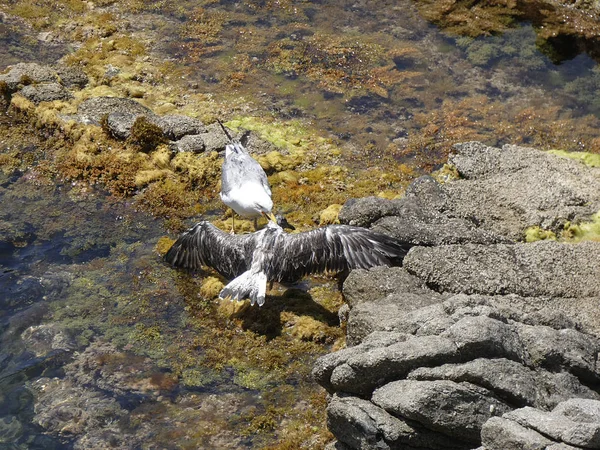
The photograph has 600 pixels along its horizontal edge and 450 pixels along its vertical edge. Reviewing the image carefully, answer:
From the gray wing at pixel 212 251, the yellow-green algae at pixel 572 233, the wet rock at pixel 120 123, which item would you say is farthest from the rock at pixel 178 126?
the yellow-green algae at pixel 572 233

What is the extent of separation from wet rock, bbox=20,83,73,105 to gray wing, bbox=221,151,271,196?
5.70 metres

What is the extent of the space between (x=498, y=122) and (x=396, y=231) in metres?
5.76

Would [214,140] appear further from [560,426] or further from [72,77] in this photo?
[560,426]

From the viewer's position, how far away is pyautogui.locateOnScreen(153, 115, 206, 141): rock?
14.4 metres

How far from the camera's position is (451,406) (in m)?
6.90

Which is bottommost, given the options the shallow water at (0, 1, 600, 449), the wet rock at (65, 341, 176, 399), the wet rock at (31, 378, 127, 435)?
the wet rock at (31, 378, 127, 435)

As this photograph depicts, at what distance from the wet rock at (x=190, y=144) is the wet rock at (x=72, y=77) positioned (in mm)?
3583

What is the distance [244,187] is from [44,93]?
265 inches

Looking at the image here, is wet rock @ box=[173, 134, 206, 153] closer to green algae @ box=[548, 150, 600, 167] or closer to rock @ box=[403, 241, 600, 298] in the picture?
rock @ box=[403, 241, 600, 298]

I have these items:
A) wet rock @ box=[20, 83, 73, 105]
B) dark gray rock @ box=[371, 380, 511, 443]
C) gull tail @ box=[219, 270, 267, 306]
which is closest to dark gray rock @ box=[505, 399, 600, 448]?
dark gray rock @ box=[371, 380, 511, 443]

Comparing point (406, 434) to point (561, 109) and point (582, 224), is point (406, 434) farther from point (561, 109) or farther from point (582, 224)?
point (561, 109)

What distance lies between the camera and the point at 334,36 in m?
→ 18.0

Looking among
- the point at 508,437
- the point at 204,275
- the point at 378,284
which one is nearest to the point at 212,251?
the point at 204,275

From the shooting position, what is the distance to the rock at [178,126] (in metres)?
14.4
